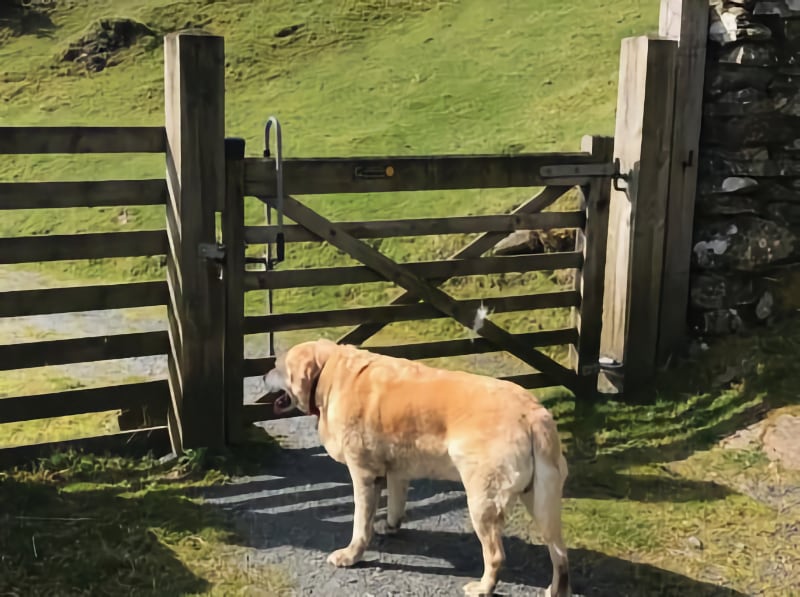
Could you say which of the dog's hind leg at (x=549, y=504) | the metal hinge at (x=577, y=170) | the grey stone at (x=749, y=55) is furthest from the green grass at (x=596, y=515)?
the grey stone at (x=749, y=55)

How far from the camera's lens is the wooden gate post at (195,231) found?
18.1 ft

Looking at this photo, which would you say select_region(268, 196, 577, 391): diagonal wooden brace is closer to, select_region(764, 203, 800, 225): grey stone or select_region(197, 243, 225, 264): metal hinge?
select_region(197, 243, 225, 264): metal hinge

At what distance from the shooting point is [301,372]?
4781 mm

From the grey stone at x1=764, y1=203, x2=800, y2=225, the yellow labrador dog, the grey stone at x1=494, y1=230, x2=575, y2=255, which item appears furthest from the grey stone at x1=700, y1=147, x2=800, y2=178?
the yellow labrador dog

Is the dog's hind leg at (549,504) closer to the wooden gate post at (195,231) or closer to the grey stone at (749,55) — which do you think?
the wooden gate post at (195,231)

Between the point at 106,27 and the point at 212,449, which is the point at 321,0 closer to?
the point at 106,27

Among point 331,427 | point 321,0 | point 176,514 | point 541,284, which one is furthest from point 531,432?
point 321,0

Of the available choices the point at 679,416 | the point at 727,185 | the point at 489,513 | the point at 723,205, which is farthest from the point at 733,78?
the point at 489,513

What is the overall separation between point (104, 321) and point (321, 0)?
15327mm

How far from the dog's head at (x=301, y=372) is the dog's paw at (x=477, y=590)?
46.8 inches

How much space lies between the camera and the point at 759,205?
7.35m

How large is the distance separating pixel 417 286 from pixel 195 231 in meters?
1.64

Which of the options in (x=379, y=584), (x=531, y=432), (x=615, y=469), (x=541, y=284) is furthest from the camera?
(x=541, y=284)

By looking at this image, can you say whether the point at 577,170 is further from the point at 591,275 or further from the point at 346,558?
the point at 346,558
